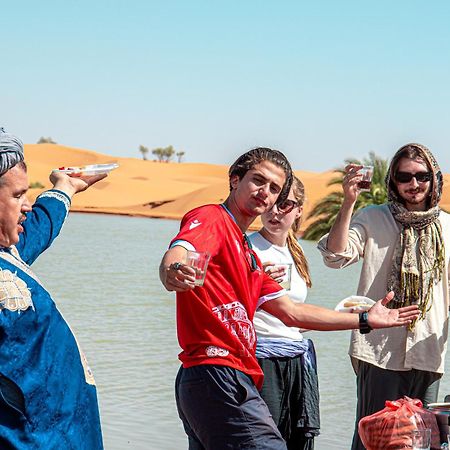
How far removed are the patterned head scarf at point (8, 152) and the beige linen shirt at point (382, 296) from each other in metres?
2.42

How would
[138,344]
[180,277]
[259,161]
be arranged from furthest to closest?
[138,344], [259,161], [180,277]

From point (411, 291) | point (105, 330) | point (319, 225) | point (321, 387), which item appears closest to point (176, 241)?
point (411, 291)

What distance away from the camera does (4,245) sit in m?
3.41

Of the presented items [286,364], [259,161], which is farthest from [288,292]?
[259,161]

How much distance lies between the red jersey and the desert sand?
4139 cm

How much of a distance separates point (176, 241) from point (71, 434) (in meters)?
0.88

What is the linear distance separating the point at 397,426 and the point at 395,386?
106 cm

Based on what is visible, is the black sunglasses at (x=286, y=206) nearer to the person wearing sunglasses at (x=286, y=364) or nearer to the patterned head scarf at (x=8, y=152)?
the person wearing sunglasses at (x=286, y=364)

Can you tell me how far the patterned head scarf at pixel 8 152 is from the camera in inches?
133

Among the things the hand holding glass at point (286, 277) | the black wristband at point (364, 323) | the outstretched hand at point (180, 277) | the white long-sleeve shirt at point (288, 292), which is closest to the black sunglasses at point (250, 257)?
the outstretched hand at point (180, 277)

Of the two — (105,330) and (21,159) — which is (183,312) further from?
(105,330)

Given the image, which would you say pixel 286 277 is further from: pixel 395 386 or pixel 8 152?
pixel 8 152

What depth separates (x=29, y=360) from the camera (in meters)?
3.33

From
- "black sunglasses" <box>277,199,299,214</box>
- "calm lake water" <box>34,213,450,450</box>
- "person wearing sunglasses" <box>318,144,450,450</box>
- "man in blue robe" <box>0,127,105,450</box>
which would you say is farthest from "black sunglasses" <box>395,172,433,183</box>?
"calm lake water" <box>34,213,450,450</box>
